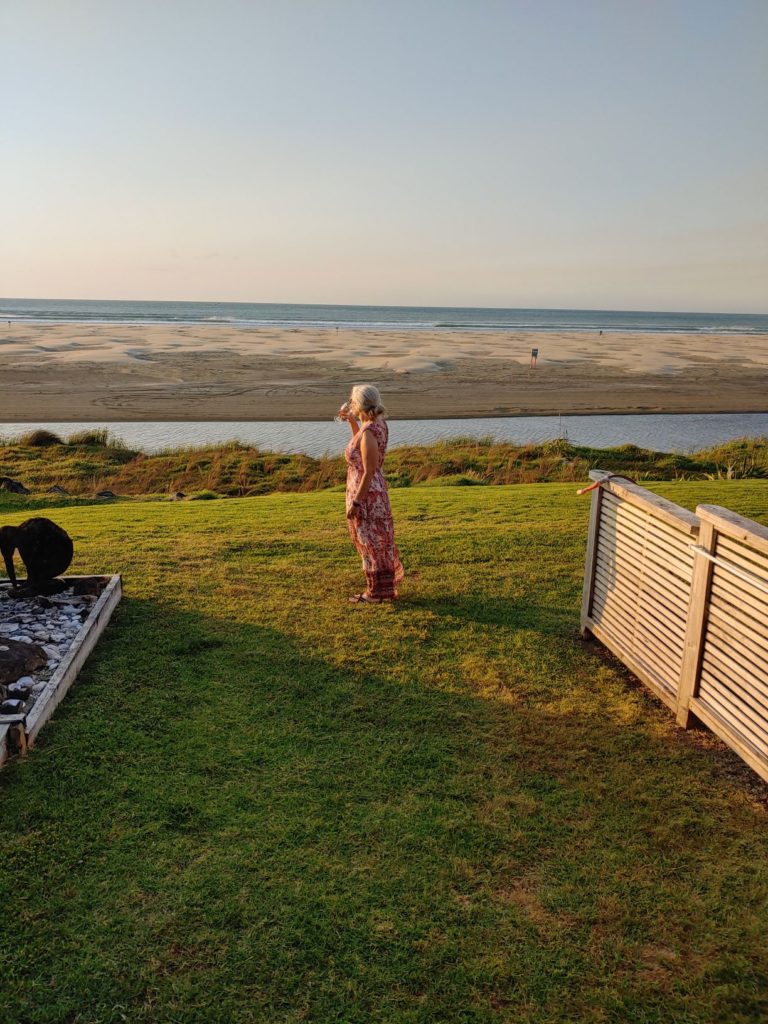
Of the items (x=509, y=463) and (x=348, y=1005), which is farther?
(x=509, y=463)

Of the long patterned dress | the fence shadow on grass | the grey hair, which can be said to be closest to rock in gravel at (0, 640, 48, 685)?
the long patterned dress

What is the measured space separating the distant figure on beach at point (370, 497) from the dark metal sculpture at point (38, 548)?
8.55 ft

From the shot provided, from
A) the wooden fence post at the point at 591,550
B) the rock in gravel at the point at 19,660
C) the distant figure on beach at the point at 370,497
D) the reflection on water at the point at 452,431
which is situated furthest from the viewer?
the reflection on water at the point at 452,431

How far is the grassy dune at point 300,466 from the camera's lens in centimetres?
1669

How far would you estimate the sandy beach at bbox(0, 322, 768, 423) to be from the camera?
96.1ft

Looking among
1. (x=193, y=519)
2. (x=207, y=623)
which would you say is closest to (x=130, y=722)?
(x=207, y=623)

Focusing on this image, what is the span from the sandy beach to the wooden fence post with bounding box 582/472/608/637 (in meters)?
21.6

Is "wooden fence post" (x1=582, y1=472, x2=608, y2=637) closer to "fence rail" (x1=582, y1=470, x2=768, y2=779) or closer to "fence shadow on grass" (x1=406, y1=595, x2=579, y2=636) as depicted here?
"fence rail" (x1=582, y1=470, x2=768, y2=779)

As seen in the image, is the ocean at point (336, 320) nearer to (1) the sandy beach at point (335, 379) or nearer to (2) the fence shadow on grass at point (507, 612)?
(1) the sandy beach at point (335, 379)

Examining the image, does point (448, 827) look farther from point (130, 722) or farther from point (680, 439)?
point (680, 439)

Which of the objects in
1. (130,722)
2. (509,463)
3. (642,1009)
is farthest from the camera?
(509,463)

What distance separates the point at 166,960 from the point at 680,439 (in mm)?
23745

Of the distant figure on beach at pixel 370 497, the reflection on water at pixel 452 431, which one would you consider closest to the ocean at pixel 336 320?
the reflection on water at pixel 452 431

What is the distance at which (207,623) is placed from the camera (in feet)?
22.4
